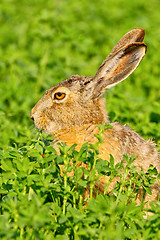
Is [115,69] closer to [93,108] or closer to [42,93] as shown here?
[93,108]

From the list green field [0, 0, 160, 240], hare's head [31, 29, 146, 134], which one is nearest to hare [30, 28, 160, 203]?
hare's head [31, 29, 146, 134]

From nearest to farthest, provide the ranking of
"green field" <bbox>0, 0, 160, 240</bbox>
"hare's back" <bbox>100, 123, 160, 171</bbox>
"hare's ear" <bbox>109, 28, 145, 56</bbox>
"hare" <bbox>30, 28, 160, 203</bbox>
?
"green field" <bbox>0, 0, 160, 240</bbox> → "hare's back" <bbox>100, 123, 160, 171</bbox> → "hare" <bbox>30, 28, 160, 203</bbox> → "hare's ear" <bbox>109, 28, 145, 56</bbox>

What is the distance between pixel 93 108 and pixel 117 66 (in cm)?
55

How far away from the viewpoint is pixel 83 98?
18.8ft

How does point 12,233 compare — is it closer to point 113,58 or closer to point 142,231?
point 142,231

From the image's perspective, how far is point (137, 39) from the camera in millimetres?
5637

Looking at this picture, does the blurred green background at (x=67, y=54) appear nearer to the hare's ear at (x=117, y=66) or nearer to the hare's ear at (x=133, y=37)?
the hare's ear at (x=117, y=66)

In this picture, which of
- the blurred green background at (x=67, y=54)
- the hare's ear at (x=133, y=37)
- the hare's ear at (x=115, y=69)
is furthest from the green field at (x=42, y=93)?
the hare's ear at (x=133, y=37)

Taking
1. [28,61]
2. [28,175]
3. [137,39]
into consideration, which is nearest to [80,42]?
[28,61]

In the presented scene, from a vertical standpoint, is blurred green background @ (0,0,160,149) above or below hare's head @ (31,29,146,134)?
Answer: above

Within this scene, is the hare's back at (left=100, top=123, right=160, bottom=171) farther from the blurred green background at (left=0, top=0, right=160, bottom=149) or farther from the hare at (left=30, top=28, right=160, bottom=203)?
the blurred green background at (left=0, top=0, right=160, bottom=149)

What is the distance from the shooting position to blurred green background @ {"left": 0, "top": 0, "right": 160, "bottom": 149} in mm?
6957

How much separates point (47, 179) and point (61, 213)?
0.31 meters

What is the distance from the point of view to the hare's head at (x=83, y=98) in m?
5.61
